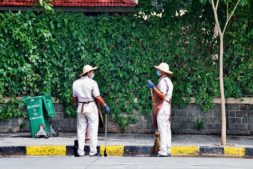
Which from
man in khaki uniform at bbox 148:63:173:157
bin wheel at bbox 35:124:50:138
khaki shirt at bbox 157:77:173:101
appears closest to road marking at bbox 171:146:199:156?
man in khaki uniform at bbox 148:63:173:157

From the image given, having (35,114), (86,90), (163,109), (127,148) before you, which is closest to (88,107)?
(86,90)

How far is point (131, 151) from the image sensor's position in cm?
1408

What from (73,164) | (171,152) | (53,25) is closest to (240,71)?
(171,152)

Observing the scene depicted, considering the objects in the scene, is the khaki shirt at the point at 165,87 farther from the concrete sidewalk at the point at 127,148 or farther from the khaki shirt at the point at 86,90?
the concrete sidewalk at the point at 127,148

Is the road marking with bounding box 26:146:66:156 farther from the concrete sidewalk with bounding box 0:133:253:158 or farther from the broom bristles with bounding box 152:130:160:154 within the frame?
the broom bristles with bounding box 152:130:160:154

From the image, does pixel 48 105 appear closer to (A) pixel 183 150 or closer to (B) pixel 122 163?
(A) pixel 183 150

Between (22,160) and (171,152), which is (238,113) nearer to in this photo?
(171,152)

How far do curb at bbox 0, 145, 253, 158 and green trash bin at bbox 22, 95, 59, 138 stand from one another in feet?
5.42

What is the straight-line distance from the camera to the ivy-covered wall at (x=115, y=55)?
16531 mm

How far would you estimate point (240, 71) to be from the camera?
16328mm

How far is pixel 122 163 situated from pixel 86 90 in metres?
1.67

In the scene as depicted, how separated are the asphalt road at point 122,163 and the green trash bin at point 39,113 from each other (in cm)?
239

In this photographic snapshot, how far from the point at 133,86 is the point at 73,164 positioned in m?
5.26

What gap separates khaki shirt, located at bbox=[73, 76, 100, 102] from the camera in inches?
504
